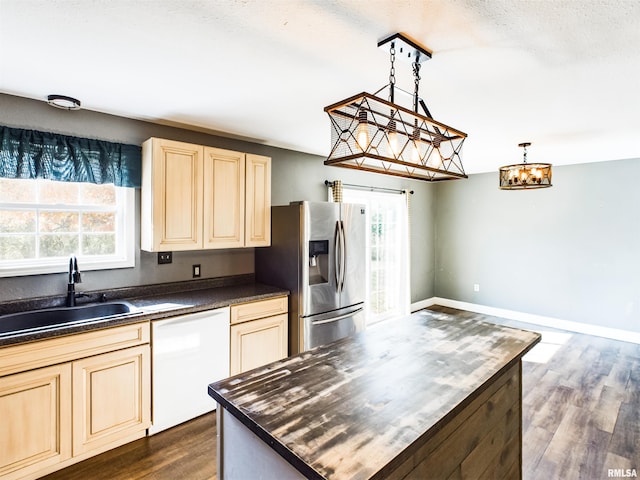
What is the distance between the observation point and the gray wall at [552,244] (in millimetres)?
→ 4500

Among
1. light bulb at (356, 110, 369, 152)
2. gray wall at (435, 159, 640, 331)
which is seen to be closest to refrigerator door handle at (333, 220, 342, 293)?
light bulb at (356, 110, 369, 152)

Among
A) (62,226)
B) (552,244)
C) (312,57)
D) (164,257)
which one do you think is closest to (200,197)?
(164,257)

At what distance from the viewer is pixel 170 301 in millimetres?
2744

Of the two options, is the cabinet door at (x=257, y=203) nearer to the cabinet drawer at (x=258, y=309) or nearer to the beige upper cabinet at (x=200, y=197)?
the beige upper cabinet at (x=200, y=197)

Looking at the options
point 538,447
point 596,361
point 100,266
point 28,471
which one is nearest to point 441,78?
point 538,447

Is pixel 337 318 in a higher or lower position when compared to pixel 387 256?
lower

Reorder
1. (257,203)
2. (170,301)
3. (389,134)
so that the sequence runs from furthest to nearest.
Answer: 1. (257,203)
2. (170,301)
3. (389,134)

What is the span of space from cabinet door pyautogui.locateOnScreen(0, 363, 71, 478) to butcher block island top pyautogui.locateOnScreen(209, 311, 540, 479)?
1292mm

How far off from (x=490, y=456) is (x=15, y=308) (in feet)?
9.87

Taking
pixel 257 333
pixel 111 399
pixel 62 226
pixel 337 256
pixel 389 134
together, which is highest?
pixel 389 134

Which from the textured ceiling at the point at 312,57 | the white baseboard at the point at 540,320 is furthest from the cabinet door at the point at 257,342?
the white baseboard at the point at 540,320

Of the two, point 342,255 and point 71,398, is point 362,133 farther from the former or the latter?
point 71,398

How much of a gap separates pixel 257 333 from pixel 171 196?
1.34 meters

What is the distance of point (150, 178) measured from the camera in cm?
272
